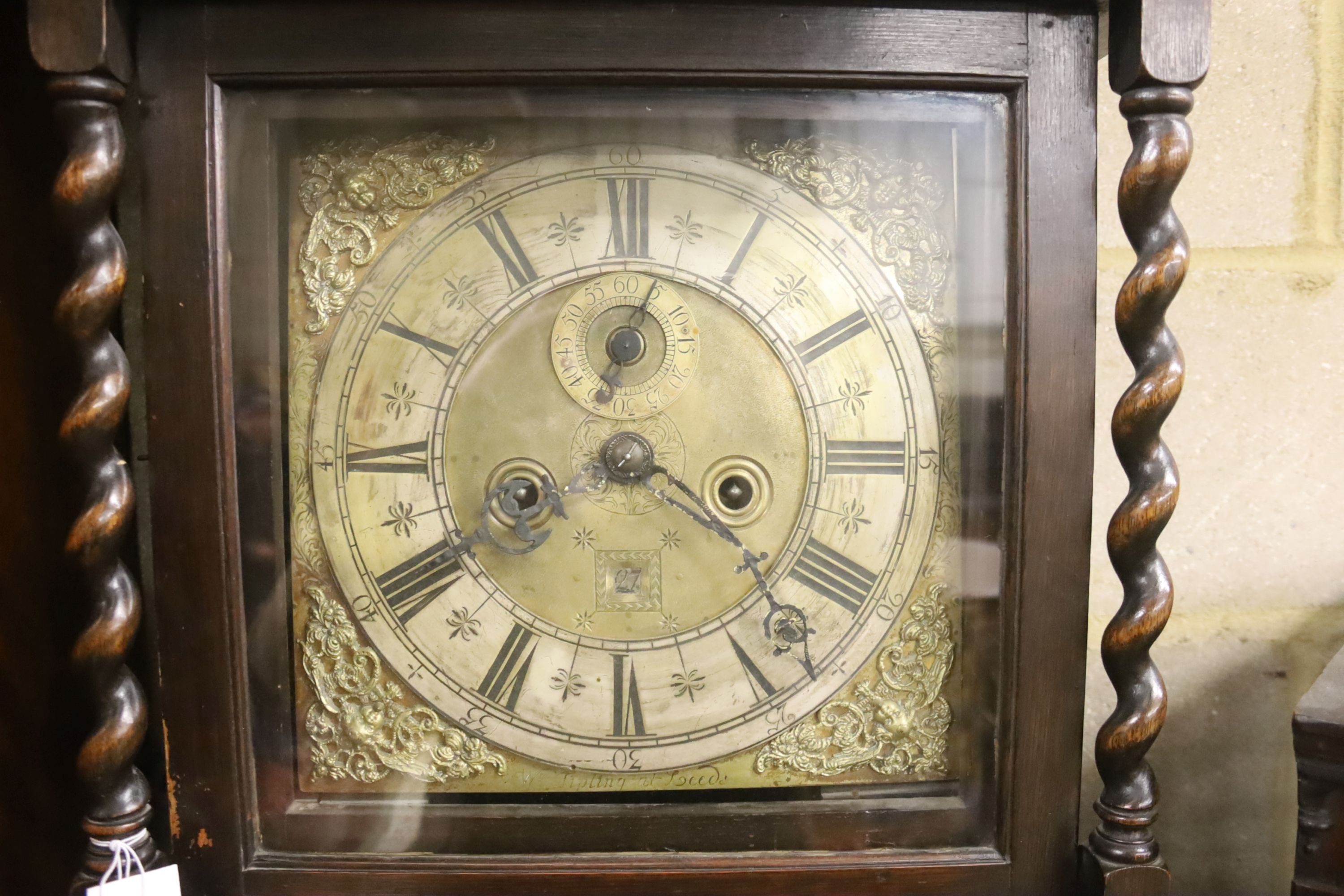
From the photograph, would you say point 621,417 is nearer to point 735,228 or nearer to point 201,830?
point 735,228

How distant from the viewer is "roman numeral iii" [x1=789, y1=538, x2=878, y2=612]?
0.79 m

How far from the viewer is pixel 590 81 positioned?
2.40ft

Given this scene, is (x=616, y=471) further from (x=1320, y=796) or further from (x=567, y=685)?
(x=1320, y=796)

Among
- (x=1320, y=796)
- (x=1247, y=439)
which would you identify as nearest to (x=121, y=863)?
(x=1320, y=796)

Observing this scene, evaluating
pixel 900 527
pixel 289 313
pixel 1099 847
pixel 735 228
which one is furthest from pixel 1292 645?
pixel 289 313

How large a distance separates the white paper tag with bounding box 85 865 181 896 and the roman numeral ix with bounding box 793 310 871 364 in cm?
65

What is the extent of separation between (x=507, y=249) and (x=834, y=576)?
0.40 meters

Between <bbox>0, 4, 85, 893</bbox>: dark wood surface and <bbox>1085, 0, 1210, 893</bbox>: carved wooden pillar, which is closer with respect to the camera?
<bbox>1085, 0, 1210, 893</bbox>: carved wooden pillar

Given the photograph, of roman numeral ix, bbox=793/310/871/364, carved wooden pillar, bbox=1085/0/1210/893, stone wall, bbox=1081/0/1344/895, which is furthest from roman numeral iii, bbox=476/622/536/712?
stone wall, bbox=1081/0/1344/895

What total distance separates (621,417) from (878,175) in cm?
30

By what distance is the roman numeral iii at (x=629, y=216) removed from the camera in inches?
30.6

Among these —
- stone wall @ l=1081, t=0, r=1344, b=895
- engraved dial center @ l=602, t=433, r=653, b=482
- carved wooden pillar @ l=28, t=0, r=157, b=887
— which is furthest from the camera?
stone wall @ l=1081, t=0, r=1344, b=895

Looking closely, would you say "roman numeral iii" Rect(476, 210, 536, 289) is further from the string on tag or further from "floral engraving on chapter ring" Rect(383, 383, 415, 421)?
the string on tag

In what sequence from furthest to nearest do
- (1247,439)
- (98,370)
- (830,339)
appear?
(1247,439), (830,339), (98,370)
